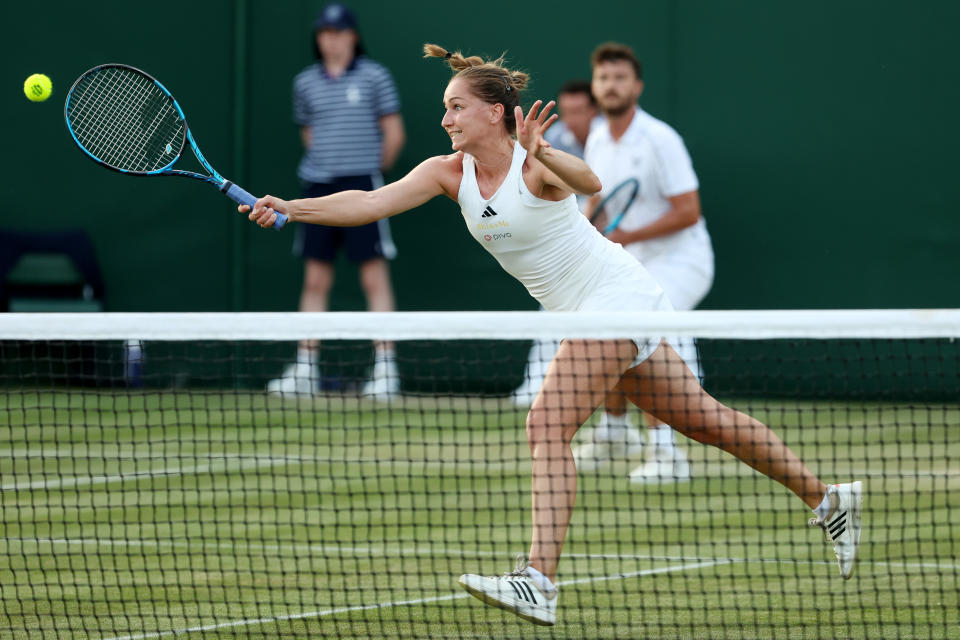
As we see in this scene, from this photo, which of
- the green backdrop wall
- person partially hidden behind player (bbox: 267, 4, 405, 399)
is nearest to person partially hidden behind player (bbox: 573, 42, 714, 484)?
the green backdrop wall

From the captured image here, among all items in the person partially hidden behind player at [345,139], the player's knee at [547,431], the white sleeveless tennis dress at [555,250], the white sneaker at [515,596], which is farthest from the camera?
the person partially hidden behind player at [345,139]

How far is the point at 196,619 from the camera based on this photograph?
4.30m

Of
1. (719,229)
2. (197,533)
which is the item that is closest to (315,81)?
(719,229)

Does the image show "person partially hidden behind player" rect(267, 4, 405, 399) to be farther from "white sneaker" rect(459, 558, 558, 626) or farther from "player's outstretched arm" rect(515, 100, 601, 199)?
"white sneaker" rect(459, 558, 558, 626)

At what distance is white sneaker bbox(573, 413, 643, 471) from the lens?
7.47 meters

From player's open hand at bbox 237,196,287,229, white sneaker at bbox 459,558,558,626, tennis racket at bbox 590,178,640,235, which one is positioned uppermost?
player's open hand at bbox 237,196,287,229

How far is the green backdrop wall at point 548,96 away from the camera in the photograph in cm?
965

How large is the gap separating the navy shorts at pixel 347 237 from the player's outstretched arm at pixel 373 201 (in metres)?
5.37

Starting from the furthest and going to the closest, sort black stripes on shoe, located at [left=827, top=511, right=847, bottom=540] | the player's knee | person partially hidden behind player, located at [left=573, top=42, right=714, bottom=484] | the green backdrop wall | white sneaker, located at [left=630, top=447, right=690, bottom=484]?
the green backdrop wall
person partially hidden behind player, located at [left=573, top=42, right=714, bottom=484]
white sneaker, located at [left=630, top=447, right=690, bottom=484]
black stripes on shoe, located at [left=827, top=511, right=847, bottom=540]
the player's knee

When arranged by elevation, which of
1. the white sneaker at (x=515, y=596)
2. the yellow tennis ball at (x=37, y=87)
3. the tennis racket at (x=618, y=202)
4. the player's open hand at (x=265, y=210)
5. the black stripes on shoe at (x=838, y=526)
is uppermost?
the yellow tennis ball at (x=37, y=87)

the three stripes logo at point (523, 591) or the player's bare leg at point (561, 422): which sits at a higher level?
the player's bare leg at point (561, 422)

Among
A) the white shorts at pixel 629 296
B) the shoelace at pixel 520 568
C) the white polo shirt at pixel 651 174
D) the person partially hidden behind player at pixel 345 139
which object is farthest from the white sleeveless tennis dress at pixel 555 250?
the person partially hidden behind player at pixel 345 139

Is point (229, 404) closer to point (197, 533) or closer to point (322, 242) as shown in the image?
point (322, 242)

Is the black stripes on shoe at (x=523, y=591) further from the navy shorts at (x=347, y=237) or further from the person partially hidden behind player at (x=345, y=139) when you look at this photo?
the navy shorts at (x=347, y=237)
